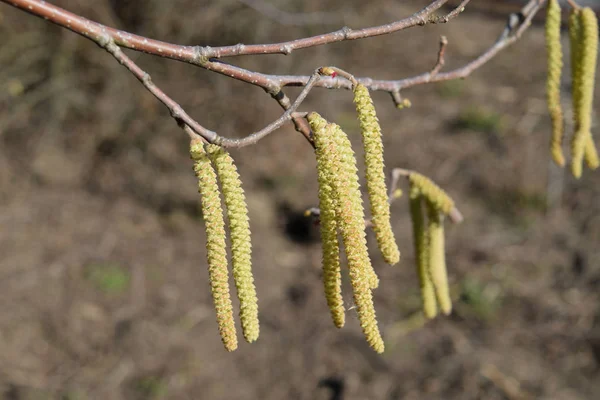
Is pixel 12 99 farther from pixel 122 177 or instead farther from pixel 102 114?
pixel 122 177

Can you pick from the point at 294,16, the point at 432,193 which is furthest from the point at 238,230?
the point at 294,16

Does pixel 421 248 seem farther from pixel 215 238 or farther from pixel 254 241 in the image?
pixel 254 241

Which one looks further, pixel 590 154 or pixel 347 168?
pixel 590 154

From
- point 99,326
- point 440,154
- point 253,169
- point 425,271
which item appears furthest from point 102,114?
point 425,271

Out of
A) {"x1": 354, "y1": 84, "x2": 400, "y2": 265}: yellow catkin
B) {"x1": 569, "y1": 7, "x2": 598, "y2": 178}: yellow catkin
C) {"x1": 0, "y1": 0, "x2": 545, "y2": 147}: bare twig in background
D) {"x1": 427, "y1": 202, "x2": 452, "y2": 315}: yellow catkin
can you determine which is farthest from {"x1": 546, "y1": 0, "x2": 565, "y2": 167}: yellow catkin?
{"x1": 354, "y1": 84, "x2": 400, "y2": 265}: yellow catkin

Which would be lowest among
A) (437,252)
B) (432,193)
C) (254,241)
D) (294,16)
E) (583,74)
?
(437,252)
